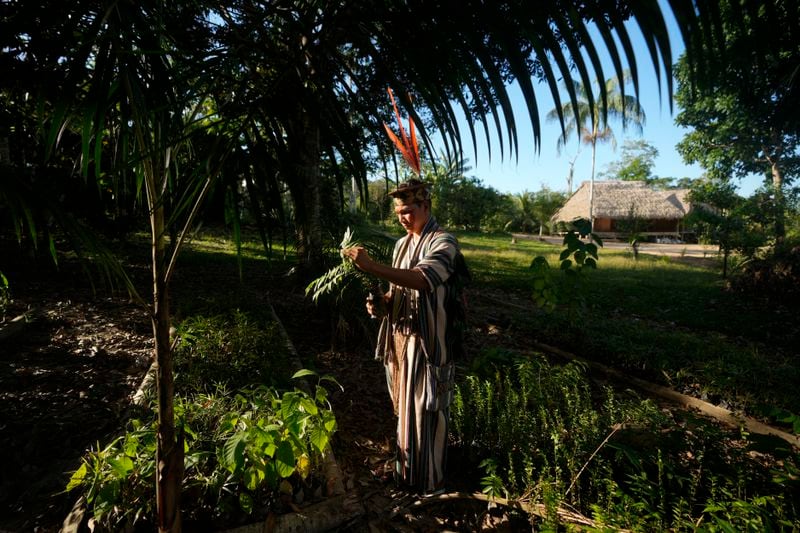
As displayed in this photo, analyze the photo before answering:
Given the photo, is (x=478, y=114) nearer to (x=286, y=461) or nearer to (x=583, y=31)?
(x=583, y=31)

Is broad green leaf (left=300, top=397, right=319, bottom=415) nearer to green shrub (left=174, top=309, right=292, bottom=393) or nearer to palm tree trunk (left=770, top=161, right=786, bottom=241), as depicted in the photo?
green shrub (left=174, top=309, right=292, bottom=393)

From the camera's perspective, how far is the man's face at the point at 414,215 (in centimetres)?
220

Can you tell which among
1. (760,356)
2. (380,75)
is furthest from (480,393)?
(760,356)

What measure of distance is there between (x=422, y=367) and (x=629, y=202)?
32858 mm

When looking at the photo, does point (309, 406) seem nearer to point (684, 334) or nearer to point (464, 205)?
point (684, 334)

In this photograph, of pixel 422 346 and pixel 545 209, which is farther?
pixel 545 209

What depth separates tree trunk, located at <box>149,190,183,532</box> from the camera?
1.35m

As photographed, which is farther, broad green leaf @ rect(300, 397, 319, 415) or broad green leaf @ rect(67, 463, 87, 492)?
broad green leaf @ rect(300, 397, 319, 415)

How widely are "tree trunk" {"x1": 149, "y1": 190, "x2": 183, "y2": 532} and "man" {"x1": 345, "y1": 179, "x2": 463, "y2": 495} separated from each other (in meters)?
1.08

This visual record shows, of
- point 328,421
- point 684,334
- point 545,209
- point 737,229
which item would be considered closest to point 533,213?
point 545,209

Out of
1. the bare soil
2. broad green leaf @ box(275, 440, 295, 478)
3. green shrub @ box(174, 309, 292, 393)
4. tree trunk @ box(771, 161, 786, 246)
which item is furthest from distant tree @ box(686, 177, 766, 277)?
broad green leaf @ box(275, 440, 295, 478)

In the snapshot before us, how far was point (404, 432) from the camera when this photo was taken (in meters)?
2.34

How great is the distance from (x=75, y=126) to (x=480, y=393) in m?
2.69

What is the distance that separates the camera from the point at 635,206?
2858cm
